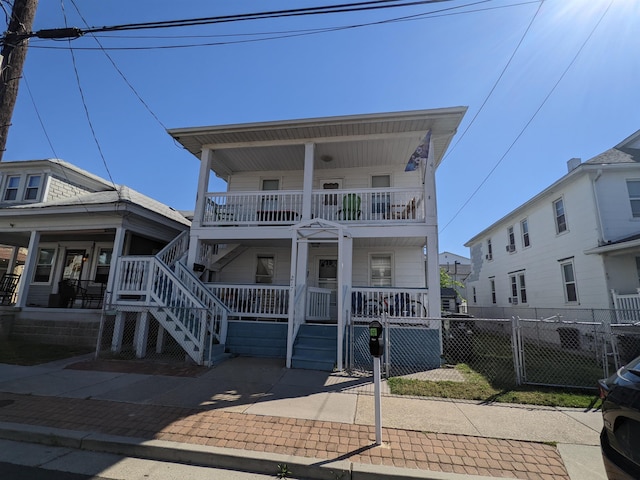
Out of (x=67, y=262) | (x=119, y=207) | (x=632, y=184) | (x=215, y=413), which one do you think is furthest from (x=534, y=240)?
(x=67, y=262)

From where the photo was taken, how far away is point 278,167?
12.0 m

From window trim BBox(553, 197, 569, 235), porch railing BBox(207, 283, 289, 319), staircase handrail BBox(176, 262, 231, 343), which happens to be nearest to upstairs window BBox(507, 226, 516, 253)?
window trim BBox(553, 197, 569, 235)

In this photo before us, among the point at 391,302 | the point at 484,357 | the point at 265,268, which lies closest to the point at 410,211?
the point at 391,302

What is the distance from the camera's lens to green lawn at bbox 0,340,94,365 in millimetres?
7754

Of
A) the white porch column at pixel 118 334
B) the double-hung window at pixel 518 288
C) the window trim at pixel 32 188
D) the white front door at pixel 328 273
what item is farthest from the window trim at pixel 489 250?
the window trim at pixel 32 188

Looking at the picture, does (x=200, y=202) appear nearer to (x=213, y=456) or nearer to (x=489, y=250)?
(x=213, y=456)

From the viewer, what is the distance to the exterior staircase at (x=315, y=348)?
23.7ft

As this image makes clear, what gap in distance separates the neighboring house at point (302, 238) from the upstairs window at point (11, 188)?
8.21 meters

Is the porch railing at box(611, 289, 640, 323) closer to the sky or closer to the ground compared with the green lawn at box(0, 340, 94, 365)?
closer to the sky

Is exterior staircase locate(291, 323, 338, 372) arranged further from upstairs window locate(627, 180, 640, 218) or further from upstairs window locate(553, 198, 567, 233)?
upstairs window locate(627, 180, 640, 218)

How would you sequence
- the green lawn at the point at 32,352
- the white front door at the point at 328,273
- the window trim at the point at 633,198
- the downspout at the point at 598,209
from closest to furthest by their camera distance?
the green lawn at the point at 32,352, the downspout at the point at 598,209, the window trim at the point at 633,198, the white front door at the point at 328,273

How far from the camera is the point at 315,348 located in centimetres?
754

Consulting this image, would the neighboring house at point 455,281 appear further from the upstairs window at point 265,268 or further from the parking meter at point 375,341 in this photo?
the parking meter at point 375,341

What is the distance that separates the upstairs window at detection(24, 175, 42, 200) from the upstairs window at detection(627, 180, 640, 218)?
22.0 metres
